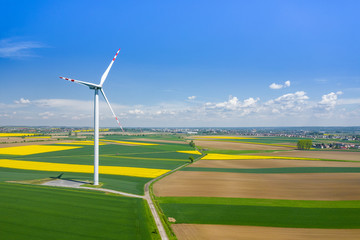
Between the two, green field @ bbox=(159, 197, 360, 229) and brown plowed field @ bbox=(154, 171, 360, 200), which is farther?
brown plowed field @ bbox=(154, 171, 360, 200)

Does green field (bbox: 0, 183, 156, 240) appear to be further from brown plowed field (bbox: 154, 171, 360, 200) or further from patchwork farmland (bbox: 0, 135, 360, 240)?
brown plowed field (bbox: 154, 171, 360, 200)

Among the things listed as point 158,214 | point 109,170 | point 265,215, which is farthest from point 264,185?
point 109,170

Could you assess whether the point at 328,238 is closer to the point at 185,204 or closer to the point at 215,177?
the point at 185,204

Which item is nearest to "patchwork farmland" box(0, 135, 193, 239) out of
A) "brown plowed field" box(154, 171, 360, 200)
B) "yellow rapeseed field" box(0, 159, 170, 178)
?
"brown plowed field" box(154, 171, 360, 200)

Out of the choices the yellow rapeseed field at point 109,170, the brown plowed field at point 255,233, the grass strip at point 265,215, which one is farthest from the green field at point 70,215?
the yellow rapeseed field at point 109,170

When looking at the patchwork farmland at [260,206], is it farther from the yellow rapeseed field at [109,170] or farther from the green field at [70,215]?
the yellow rapeseed field at [109,170]

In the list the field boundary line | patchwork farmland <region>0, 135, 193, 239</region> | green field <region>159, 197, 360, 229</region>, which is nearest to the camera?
patchwork farmland <region>0, 135, 193, 239</region>
